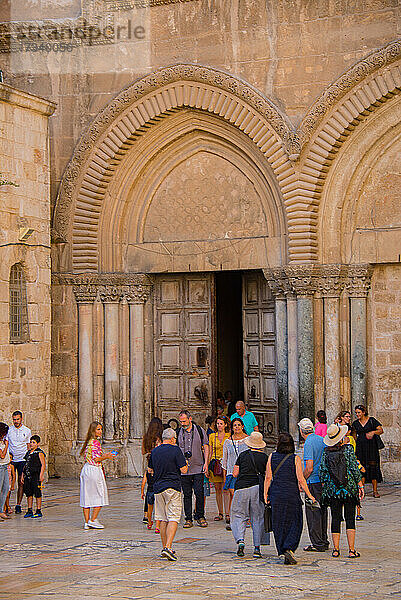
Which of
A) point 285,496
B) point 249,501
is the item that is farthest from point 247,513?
point 285,496

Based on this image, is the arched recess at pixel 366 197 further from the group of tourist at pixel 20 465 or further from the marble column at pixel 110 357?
the group of tourist at pixel 20 465

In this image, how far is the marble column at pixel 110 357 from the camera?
1798 centimetres

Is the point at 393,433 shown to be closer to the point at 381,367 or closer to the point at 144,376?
the point at 381,367

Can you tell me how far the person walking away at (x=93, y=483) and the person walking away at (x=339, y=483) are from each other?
10.0 feet

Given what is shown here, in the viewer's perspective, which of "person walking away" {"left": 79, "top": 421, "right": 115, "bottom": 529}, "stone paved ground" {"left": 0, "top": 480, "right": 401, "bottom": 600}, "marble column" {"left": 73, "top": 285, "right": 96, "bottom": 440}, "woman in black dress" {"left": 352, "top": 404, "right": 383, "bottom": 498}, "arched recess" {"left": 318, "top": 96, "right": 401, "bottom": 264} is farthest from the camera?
"marble column" {"left": 73, "top": 285, "right": 96, "bottom": 440}

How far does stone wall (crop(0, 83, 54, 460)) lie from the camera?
15984 mm

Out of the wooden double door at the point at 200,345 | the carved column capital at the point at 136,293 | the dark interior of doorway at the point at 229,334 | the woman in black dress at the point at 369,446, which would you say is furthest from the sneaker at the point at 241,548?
the dark interior of doorway at the point at 229,334

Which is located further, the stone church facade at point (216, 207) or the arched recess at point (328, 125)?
the stone church facade at point (216, 207)

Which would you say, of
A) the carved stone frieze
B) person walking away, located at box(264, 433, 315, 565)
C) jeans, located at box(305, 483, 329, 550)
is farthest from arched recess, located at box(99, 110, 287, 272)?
person walking away, located at box(264, 433, 315, 565)

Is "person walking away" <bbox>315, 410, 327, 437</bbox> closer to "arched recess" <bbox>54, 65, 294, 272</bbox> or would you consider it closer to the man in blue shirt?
the man in blue shirt

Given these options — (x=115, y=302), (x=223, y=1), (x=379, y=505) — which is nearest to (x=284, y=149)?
(x=223, y=1)

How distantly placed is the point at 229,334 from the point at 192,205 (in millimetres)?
3705

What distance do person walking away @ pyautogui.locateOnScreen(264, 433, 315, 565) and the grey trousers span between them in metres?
0.30

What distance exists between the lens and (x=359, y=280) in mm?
16422
